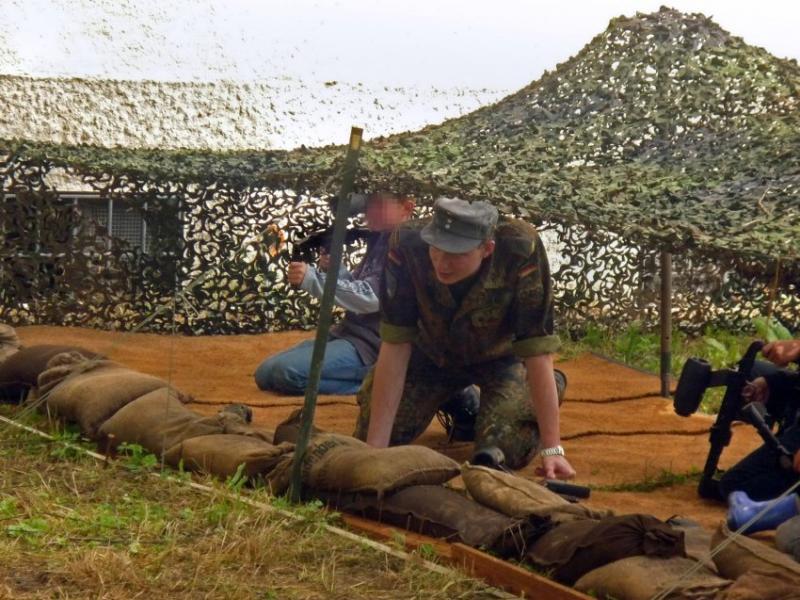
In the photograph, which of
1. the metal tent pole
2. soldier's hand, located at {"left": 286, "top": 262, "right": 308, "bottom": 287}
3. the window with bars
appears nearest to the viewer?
soldier's hand, located at {"left": 286, "top": 262, "right": 308, "bottom": 287}

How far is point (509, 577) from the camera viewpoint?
4219 millimetres

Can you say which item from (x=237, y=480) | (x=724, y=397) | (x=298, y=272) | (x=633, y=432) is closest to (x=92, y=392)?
(x=298, y=272)

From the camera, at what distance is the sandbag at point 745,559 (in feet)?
12.9

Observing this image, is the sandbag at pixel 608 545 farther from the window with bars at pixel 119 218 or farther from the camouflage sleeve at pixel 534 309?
the window with bars at pixel 119 218

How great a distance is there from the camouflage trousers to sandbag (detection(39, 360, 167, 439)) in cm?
110

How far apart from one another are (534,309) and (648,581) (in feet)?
6.75

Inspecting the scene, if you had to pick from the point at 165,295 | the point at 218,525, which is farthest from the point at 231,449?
the point at 165,295

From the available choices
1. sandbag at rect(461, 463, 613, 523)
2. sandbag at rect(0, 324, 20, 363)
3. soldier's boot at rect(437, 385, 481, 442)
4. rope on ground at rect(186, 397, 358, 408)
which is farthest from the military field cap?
sandbag at rect(0, 324, 20, 363)

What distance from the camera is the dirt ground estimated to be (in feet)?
20.2

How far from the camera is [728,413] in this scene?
18.5 feet

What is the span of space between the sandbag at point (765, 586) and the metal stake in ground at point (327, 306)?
6.03 ft

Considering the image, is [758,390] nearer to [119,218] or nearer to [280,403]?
[280,403]

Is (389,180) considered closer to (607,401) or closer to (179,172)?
(607,401)

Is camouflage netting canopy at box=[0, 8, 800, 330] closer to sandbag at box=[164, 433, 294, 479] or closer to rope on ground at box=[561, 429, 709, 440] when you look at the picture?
rope on ground at box=[561, 429, 709, 440]
